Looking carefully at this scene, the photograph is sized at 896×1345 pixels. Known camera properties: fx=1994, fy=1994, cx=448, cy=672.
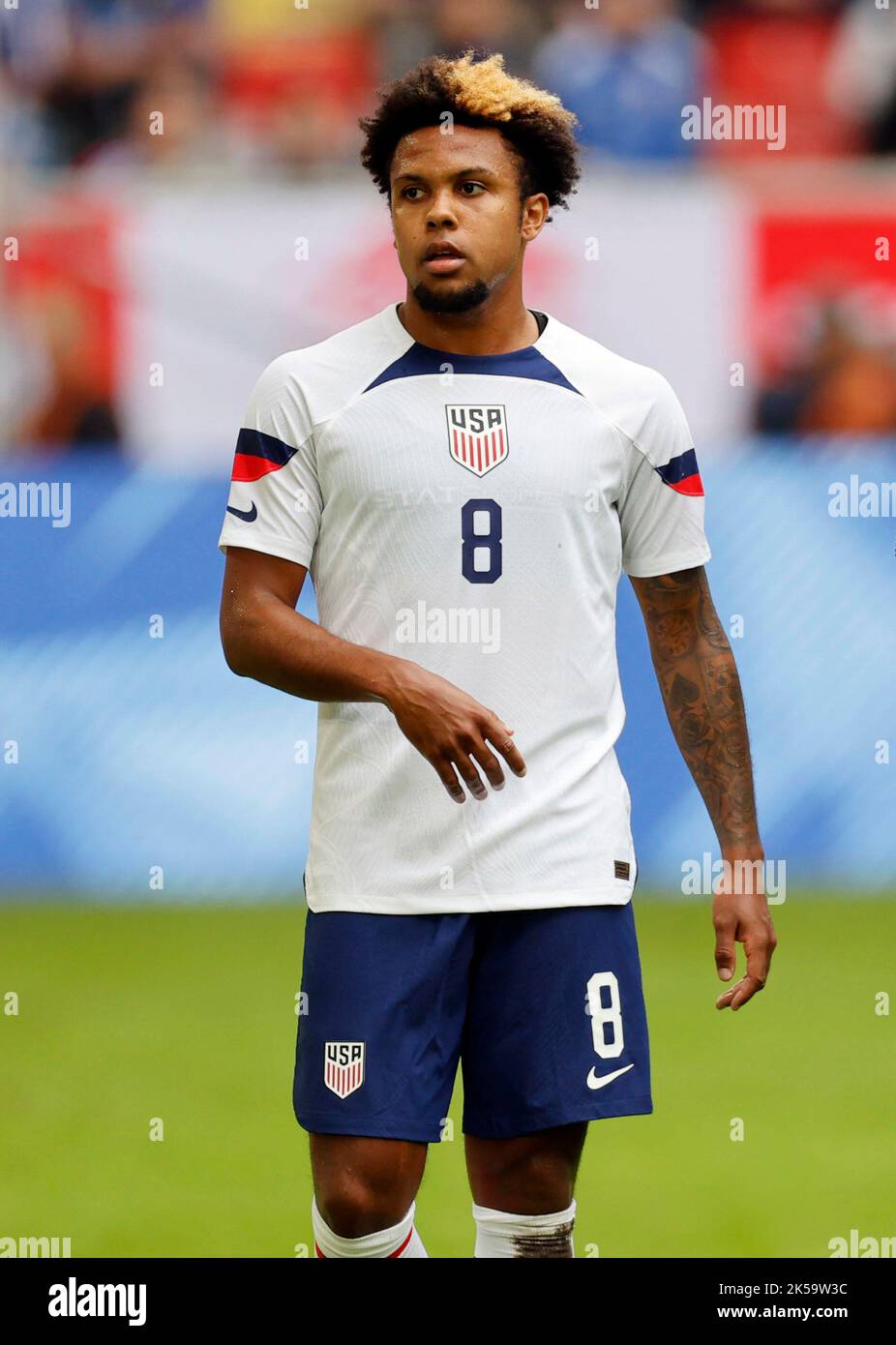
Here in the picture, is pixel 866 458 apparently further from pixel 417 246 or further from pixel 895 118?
pixel 417 246

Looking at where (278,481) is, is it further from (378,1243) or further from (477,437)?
(378,1243)

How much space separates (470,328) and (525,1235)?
5.05ft

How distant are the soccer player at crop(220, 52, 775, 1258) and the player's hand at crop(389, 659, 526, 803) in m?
0.15

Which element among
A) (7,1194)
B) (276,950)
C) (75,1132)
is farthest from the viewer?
(276,950)

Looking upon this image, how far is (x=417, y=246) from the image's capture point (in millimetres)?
3359

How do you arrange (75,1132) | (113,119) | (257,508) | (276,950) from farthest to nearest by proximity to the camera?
(113,119) < (276,950) < (75,1132) < (257,508)

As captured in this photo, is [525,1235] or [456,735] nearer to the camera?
[456,735]

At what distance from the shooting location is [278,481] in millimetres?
3330

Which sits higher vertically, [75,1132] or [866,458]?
[866,458]

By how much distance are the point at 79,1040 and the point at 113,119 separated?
4.81m

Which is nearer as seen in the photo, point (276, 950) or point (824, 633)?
point (276, 950)

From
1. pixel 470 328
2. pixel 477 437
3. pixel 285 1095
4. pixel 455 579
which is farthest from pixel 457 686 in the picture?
pixel 285 1095
